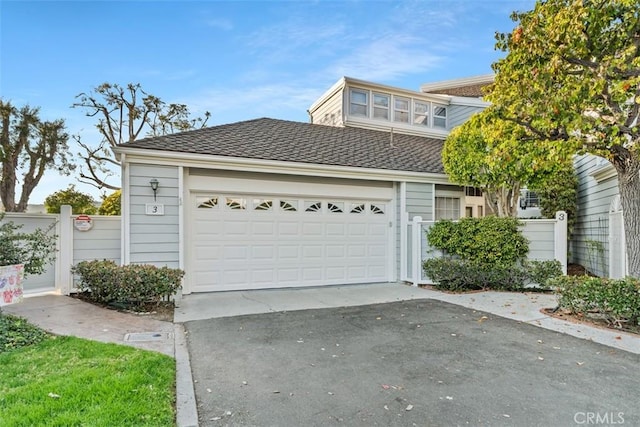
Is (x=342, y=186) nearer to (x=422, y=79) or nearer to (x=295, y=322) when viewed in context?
(x=295, y=322)

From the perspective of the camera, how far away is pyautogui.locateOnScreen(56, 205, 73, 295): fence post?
24.7 feet

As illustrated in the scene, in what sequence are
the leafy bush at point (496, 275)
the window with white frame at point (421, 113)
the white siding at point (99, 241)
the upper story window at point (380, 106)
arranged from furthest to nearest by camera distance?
the window with white frame at point (421, 113) → the upper story window at point (380, 106) → the leafy bush at point (496, 275) → the white siding at point (99, 241)

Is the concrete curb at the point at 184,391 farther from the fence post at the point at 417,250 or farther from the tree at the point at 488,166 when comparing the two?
the fence post at the point at 417,250

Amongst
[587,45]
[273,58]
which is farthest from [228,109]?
[587,45]

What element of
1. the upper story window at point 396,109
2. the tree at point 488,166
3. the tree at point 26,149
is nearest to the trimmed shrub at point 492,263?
the tree at point 488,166

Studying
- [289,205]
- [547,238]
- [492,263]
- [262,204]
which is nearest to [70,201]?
[262,204]

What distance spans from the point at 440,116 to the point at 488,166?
21.5ft

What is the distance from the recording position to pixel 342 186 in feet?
30.9

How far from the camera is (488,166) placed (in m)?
8.77

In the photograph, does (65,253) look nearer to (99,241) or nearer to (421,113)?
(99,241)

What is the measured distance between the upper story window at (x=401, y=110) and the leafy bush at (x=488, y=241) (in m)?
6.28

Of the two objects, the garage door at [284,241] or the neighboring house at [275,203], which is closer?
the neighboring house at [275,203]

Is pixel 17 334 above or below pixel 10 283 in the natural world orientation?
below

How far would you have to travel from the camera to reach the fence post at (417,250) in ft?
30.4
